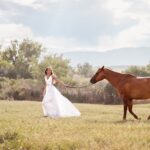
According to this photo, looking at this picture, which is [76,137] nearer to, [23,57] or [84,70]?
[23,57]

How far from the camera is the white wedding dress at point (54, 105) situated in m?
21.9

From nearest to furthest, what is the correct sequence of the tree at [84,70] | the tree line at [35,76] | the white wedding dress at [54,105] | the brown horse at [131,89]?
the brown horse at [131,89], the white wedding dress at [54,105], the tree line at [35,76], the tree at [84,70]

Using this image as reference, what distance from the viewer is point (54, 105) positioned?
72.5ft

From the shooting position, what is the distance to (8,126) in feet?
52.7

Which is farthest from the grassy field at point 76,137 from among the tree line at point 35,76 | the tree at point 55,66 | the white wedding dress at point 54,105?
the tree at point 55,66

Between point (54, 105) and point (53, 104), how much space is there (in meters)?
0.09

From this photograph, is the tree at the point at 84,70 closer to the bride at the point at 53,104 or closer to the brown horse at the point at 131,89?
the bride at the point at 53,104

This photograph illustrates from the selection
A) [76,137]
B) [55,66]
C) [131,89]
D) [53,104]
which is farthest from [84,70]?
[76,137]

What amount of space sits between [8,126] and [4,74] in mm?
67467

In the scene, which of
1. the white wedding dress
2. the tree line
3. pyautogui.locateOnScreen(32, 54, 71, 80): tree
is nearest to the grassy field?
the white wedding dress

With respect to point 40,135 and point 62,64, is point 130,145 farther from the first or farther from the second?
point 62,64

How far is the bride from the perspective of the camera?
864 inches

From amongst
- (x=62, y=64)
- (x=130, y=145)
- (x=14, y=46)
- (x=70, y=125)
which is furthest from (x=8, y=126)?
(x=14, y=46)

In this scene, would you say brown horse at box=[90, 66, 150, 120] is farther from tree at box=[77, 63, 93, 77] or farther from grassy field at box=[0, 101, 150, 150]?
tree at box=[77, 63, 93, 77]
